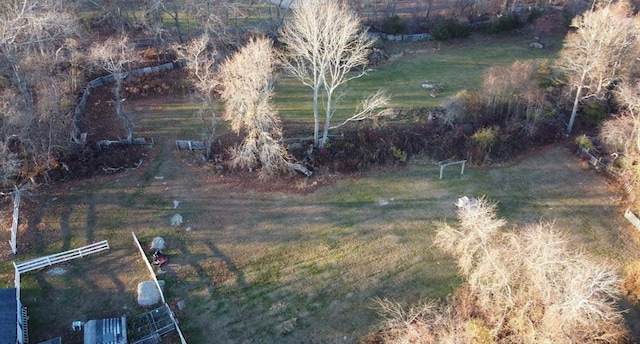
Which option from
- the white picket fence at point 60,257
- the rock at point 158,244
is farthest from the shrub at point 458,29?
the white picket fence at point 60,257

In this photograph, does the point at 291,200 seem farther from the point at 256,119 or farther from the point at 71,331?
the point at 71,331

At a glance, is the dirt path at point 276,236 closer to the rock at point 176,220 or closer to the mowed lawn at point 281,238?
the mowed lawn at point 281,238

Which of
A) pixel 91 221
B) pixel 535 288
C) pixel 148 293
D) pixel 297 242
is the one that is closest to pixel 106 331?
pixel 148 293

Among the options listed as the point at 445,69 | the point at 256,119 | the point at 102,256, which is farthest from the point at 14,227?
the point at 445,69

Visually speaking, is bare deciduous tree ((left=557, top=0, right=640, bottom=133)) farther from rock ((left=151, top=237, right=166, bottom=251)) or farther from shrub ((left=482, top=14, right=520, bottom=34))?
rock ((left=151, top=237, right=166, bottom=251))

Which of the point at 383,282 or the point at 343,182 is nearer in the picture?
the point at 383,282

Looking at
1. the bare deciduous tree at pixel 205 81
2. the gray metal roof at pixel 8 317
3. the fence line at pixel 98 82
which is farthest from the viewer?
the fence line at pixel 98 82
